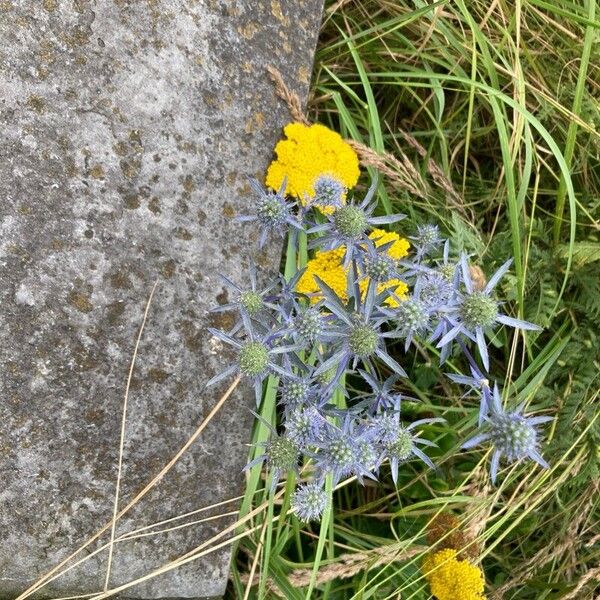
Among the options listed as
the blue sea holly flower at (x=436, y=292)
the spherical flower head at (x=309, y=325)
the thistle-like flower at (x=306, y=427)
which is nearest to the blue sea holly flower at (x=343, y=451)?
the thistle-like flower at (x=306, y=427)

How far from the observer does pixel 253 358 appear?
5.06ft

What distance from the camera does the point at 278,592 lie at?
1.89 m

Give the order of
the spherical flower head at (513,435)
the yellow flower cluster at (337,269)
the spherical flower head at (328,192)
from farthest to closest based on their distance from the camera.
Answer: the yellow flower cluster at (337,269), the spherical flower head at (328,192), the spherical flower head at (513,435)

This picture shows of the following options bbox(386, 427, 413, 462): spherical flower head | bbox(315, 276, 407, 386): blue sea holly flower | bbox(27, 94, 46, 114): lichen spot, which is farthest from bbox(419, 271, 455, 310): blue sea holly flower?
bbox(27, 94, 46, 114): lichen spot

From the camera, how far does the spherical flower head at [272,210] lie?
5.50ft

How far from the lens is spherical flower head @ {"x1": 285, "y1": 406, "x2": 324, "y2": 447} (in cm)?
159

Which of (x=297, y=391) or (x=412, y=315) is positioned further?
(x=297, y=391)

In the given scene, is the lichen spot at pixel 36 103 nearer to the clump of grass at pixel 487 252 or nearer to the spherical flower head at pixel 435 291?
the clump of grass at pixel 487 252

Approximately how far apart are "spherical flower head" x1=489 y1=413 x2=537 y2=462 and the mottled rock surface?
0.79m

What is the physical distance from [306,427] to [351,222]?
1.81ft

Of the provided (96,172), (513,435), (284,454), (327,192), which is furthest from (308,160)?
(513,435)

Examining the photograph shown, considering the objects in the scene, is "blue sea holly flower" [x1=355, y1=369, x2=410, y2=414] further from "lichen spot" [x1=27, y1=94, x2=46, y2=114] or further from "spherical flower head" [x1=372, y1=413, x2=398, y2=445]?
"lichen spot" [x1=27, y1=94, x2=46, y2=114]

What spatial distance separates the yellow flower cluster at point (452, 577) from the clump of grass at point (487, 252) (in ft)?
0.23

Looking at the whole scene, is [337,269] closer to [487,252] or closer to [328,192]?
[328,192]
